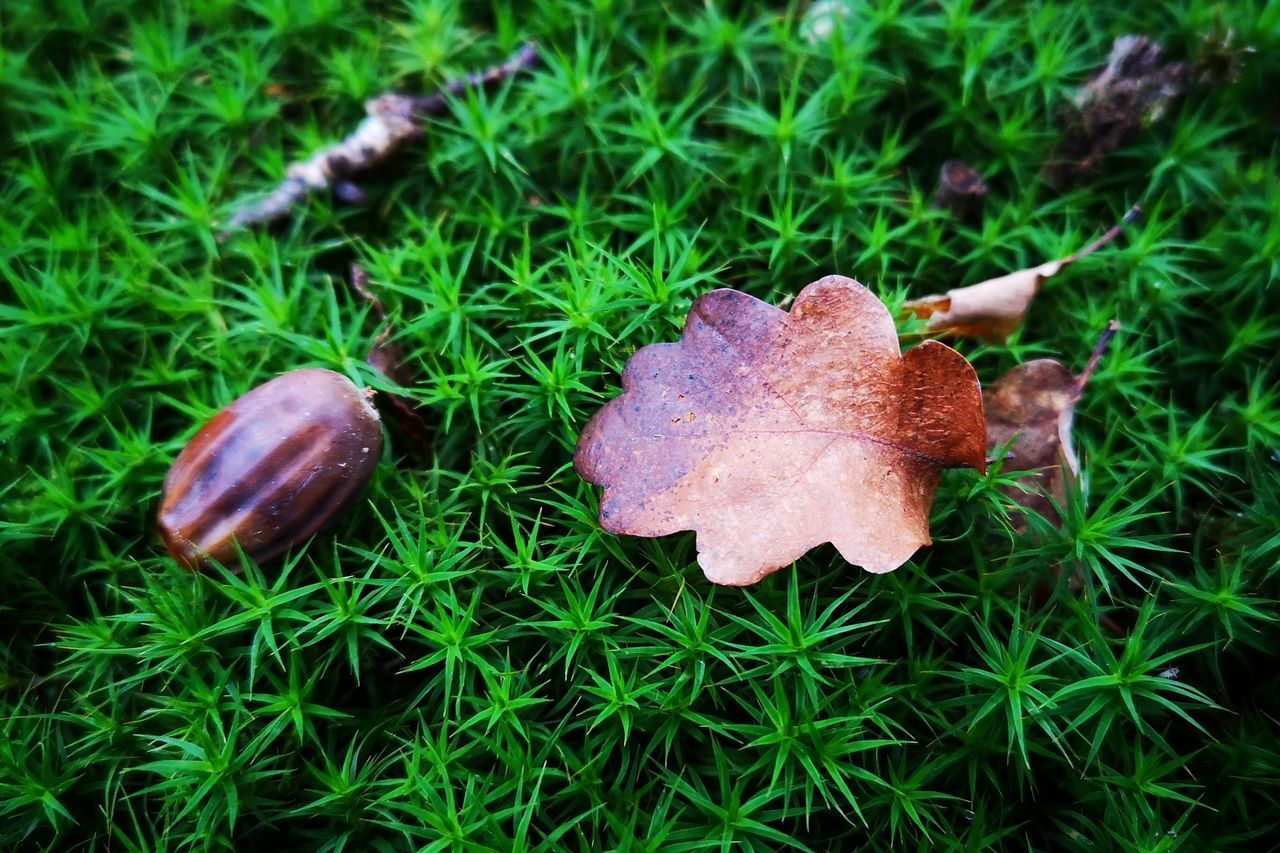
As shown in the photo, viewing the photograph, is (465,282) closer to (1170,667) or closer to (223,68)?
(223,68)

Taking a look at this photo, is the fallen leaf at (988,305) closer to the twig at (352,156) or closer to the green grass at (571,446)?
the green grass at (571,446)

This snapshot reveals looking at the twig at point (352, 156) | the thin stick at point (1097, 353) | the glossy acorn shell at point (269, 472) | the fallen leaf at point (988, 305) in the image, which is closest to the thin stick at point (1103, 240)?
the fallen leaf at point (988, 305)

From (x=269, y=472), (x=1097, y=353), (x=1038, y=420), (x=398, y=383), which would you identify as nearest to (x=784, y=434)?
(x=1038, y=420)

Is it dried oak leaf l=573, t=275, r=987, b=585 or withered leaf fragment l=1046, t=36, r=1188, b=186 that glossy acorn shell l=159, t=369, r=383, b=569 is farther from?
withered leaf fragment l=1046, t=36, r=1188, b=186

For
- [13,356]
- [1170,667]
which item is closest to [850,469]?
[1170,667]

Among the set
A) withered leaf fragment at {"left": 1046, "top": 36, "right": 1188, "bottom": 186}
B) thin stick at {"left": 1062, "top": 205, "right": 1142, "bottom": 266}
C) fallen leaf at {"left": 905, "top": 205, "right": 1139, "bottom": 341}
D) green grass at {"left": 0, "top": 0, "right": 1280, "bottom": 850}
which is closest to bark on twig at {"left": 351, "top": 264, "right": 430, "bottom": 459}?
green grass at {"left": 0, "top": 0, "right": 1280, "bottom": 850}

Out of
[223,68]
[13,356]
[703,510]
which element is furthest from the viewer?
[223,68]

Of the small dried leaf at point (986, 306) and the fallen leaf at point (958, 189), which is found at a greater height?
the fallen leaf at point (958, 189)
